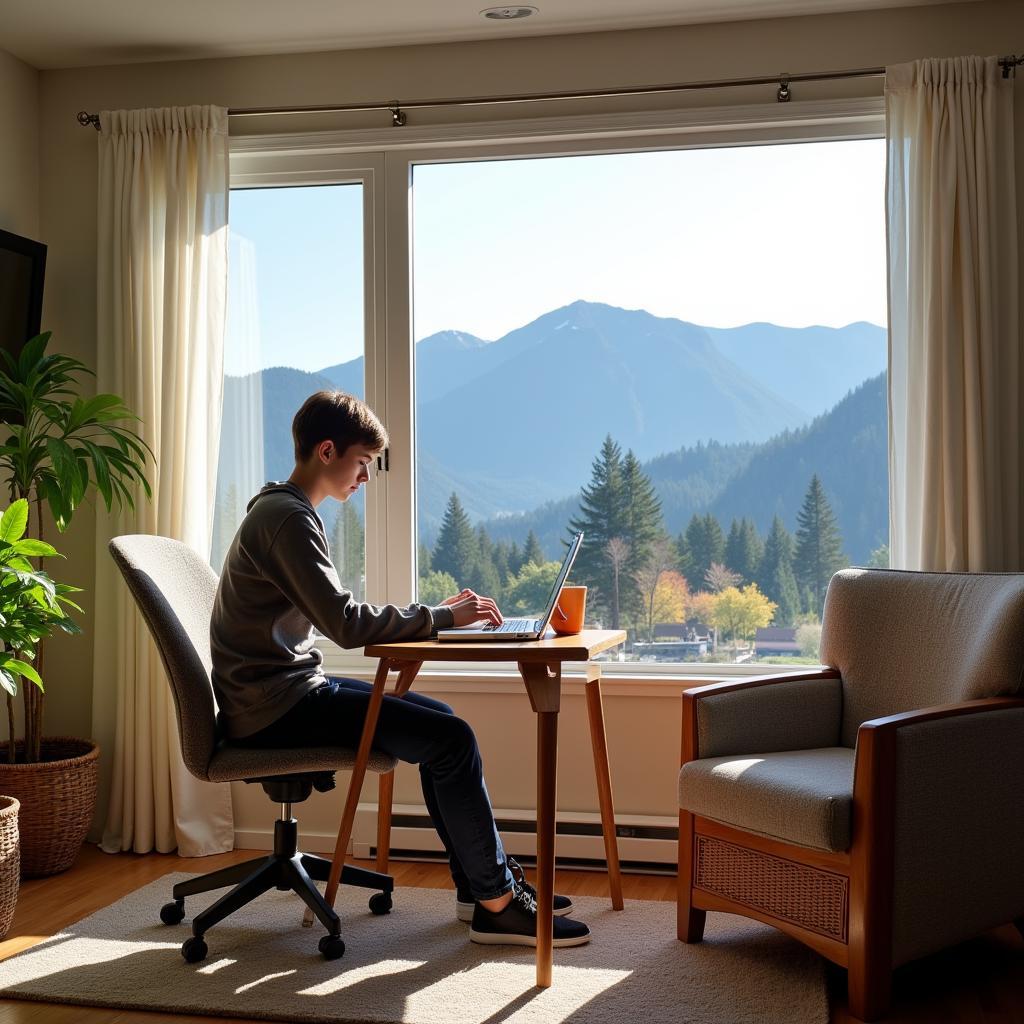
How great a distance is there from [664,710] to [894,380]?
3.85 feet

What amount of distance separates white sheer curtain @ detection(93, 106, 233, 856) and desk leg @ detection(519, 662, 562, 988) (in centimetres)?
150

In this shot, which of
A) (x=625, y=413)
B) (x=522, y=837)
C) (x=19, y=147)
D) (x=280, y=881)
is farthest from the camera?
(x=19, y=147)

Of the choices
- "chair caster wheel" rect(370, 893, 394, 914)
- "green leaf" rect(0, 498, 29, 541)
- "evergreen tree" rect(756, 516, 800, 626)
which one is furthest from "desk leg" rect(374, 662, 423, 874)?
"evergreen tree" rect(756, 516, 800, 626)

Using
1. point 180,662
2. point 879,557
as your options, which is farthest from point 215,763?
point 879,557

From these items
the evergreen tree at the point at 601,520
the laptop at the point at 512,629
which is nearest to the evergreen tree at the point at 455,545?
the evergreen tree at the point at 601,520

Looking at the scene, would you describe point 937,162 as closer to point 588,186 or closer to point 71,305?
point 588,186

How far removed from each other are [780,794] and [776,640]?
1.14m

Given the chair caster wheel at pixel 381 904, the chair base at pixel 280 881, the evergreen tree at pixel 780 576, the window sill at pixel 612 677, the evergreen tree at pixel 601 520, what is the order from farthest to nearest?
1. the evergreen tree at pixel 601 520
2. the evergreen tree at pixel 780 576
3. the window sill at pixel 612 677
4. the chair caster wheel at pixel 381 904
5. the chair base at pixel 280 881

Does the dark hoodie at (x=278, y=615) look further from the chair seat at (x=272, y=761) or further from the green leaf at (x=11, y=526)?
the green leaf at (x=11, y=526)

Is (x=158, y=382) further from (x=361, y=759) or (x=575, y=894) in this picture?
(x=575, y=894)

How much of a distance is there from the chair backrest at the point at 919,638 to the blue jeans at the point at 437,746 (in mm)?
985

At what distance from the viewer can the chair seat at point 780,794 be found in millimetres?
2352

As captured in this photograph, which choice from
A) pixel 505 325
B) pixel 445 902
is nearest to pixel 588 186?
pixel 505 325

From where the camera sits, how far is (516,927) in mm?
2695
